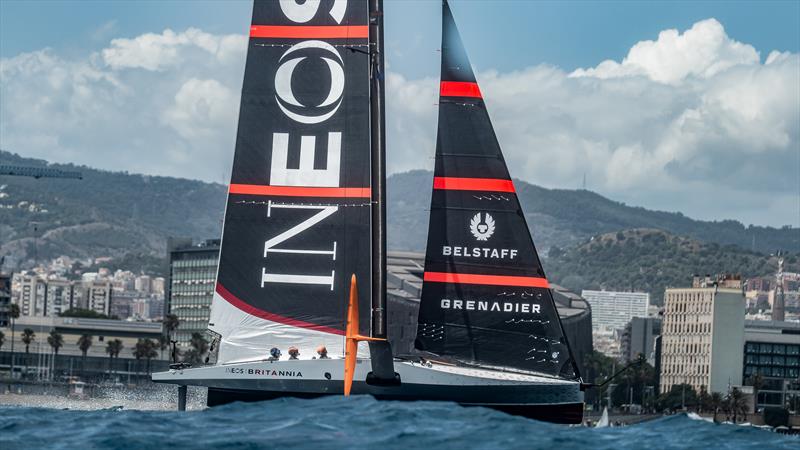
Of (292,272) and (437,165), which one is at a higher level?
(437,165)

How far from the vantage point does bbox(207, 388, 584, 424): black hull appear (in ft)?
137

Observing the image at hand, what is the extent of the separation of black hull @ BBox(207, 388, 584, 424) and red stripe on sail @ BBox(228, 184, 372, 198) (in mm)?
5066

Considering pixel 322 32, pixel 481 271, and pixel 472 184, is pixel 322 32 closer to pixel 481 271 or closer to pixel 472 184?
pixel 472 184

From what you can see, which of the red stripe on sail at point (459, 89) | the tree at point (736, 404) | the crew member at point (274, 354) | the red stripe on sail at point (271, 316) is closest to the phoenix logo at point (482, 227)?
the red stripe on sail at point (459, 89)

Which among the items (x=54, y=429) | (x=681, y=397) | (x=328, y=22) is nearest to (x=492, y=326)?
(x=328, y=22)

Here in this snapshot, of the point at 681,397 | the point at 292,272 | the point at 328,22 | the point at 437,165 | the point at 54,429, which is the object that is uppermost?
the point at 328,22

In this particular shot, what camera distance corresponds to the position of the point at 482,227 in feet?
152

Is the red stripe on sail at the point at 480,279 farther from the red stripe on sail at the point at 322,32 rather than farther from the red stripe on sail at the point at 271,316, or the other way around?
the red stripe on sail at the point at 322,32

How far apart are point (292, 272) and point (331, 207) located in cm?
193

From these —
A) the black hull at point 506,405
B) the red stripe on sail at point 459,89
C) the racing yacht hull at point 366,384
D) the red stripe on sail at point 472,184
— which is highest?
the red stripe on sail at point 459,89

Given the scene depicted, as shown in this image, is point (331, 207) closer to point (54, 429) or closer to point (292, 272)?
point (292, 272)

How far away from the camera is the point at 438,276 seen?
46.1m

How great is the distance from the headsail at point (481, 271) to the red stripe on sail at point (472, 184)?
1.1 inches

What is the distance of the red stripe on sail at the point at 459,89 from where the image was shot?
155 ft
